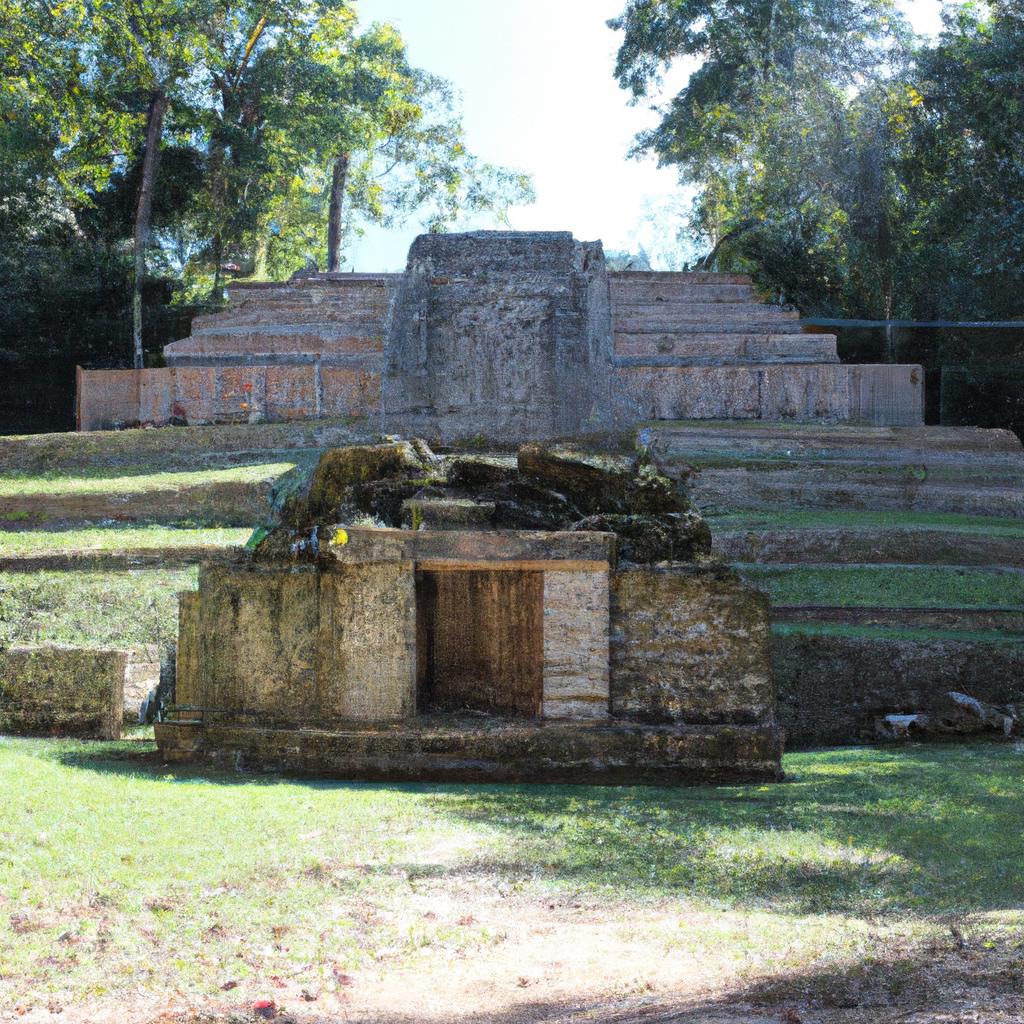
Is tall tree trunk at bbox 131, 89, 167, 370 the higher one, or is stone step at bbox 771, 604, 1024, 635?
tall tree trunk at bbox 131, 89, 167, 370

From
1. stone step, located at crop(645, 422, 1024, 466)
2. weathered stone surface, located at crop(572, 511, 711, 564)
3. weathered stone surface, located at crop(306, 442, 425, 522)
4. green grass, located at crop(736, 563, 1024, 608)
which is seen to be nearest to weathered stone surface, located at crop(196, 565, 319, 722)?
weathered stone surface, located at crop(306, 442, 425, 522)

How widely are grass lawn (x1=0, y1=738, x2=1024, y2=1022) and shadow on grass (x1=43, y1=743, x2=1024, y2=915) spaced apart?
0.01 metres

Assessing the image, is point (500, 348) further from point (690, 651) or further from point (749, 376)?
point (690, 651)

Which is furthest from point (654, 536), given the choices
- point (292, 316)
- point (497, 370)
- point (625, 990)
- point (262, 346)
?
point (292, 316)

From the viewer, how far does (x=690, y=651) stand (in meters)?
6.96

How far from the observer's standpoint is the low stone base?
6.75 metres

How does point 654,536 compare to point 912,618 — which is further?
point 912,618

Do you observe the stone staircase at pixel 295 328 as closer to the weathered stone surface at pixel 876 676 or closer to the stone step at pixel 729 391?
the stone step at pixel 729 391

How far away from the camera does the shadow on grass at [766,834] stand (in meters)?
4.76

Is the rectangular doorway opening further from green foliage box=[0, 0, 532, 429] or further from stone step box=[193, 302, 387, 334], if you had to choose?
green foliage box=[0, 0, 532, 429]

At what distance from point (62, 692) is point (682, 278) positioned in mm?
14163

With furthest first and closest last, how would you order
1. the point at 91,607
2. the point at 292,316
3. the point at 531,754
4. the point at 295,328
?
the point at 292,316, the point at 295,328, the point at 91,607, the point at 531,754

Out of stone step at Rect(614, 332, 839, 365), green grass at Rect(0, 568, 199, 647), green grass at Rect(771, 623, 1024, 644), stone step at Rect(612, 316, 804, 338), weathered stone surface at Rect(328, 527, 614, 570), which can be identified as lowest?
green grass at Rect(771, 623, 1024, 644)

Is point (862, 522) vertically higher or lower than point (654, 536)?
lower
